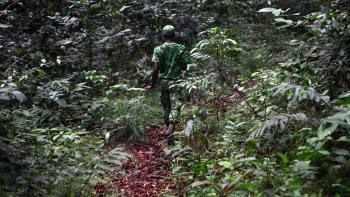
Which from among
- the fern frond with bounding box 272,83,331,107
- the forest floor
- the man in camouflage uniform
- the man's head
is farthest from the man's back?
the fern frond with bounding box 272,83,331,107

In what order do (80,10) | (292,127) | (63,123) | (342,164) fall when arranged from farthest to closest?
(80,10)
(63,123)
(292,127)
(342,164)

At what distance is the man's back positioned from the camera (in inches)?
282

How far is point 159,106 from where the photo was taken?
8.87 meters

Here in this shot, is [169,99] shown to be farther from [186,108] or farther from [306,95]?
[306,95]

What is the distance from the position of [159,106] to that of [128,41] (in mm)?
1802

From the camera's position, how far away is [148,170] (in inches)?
241

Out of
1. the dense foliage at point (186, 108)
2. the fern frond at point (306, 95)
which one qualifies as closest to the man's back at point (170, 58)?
the dense foliage at point (186, 108)

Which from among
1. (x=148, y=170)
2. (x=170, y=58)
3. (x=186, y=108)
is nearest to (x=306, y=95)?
(x=148, y=170)

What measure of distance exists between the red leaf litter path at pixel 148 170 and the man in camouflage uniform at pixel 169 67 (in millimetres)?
411

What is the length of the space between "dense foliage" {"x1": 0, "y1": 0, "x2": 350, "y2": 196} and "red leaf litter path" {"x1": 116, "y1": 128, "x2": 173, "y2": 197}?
7.1 inches

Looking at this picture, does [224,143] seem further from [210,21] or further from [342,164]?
[210,21]

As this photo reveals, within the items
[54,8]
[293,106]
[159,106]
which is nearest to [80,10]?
[54,8]

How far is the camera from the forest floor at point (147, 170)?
5.41m

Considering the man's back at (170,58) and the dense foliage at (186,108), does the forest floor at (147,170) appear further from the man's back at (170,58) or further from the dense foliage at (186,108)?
the man's back at (170,58)
